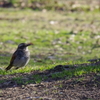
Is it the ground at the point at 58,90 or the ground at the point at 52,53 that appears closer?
the ground at the point at 58,90

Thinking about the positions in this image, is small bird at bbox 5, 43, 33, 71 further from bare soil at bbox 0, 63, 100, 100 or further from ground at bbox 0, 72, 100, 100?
ground at bbox 0, 72, 100, 100

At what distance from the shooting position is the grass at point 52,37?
13539mm

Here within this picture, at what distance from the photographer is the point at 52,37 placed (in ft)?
63.0

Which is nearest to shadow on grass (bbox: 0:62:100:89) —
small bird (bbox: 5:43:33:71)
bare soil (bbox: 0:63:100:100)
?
bare soil (bbox: 0:63:100:100)

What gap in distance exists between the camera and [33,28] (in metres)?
21.4

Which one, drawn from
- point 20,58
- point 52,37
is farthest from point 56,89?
point 52,37

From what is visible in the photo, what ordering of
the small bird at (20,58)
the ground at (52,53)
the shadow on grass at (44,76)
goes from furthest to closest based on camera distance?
the small bird at (20,58), the shadow on grass at (44,76), the ground at (52,53)

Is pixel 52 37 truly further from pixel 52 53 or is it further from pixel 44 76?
pixel 44 76

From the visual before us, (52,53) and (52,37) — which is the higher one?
(52,53)

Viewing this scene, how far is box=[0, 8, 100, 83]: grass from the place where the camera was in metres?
13.5

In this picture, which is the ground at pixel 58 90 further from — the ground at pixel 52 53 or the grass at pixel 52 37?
the grass at pixel 52 37

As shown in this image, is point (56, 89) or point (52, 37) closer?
point (56, 89)

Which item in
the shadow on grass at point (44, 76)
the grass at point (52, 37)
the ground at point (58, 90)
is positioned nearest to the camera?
the ground at point (58, 90)

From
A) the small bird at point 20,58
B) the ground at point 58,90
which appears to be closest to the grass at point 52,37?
the small bird at point 20,58
